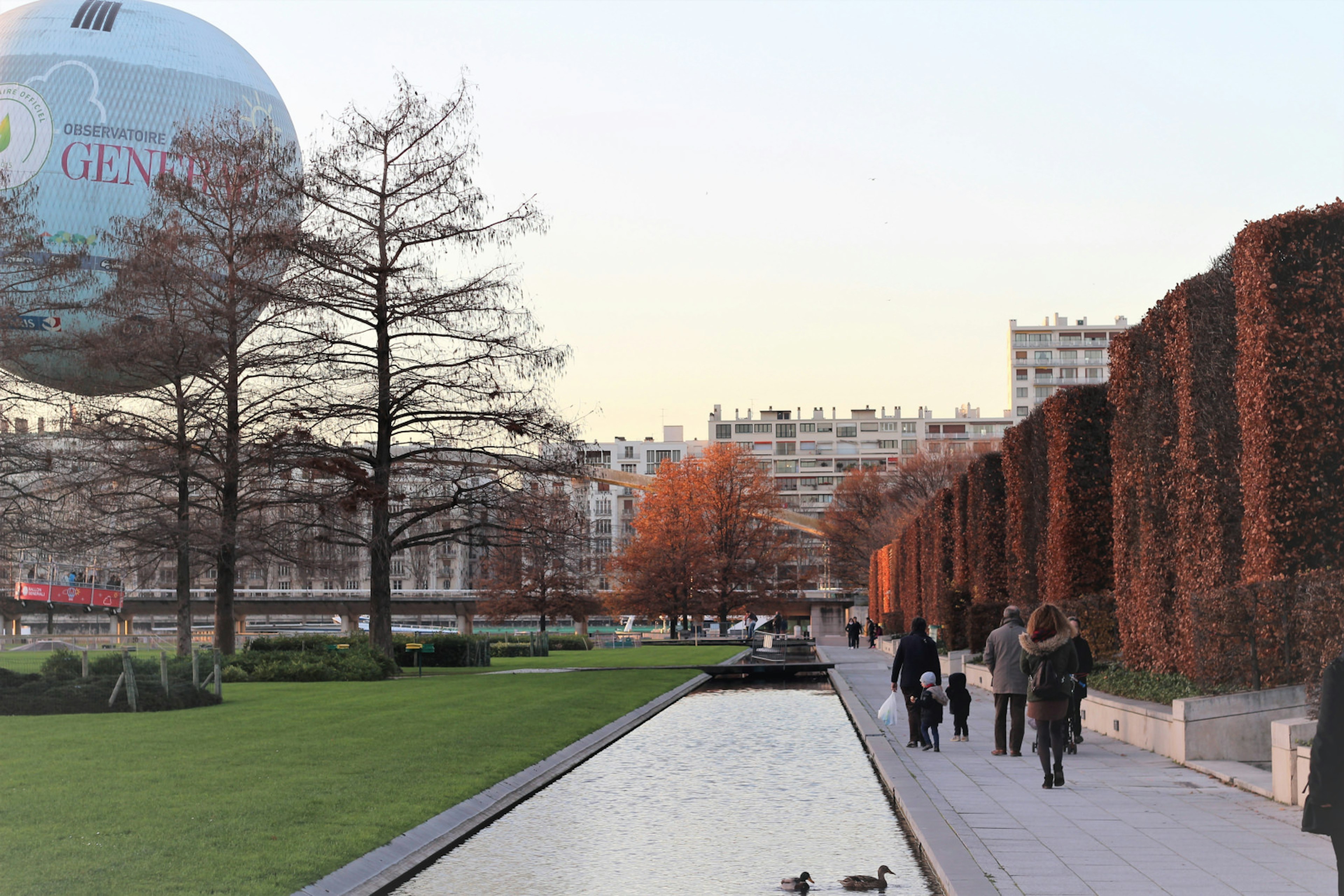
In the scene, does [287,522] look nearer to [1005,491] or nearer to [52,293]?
[52,293]

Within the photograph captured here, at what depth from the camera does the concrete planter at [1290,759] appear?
1247cm

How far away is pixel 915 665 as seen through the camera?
19.9m

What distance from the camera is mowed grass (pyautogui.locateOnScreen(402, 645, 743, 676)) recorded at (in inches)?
1788

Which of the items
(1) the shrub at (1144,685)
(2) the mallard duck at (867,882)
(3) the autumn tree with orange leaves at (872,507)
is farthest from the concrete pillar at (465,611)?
(2) the mallard duck at (867,882)

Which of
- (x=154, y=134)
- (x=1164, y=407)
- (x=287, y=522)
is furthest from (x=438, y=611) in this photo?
(x=1164, y=407)

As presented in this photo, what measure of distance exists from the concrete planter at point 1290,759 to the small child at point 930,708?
6334 mm

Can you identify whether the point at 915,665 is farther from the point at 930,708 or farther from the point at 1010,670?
the point at 1010,670

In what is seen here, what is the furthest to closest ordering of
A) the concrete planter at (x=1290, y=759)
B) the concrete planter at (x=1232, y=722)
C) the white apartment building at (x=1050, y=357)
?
the white apartment building at (x=1050, y=357) → the concrete planter at (x=1232, y=722) → the concrete planter at (x=1290, y=759)

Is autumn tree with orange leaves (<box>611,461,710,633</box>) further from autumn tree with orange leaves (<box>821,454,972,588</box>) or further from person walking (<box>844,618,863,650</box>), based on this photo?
person walking (<box>844,618,863,650</box>)

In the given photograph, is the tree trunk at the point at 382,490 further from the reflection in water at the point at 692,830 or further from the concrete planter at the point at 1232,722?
the concrete planter at the point at 1232,722

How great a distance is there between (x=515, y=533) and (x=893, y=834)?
2811cm

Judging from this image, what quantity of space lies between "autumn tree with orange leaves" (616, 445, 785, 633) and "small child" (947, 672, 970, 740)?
A: 72.1 meters

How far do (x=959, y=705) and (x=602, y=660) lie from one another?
35342 mm

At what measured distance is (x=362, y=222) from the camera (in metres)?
37.1
